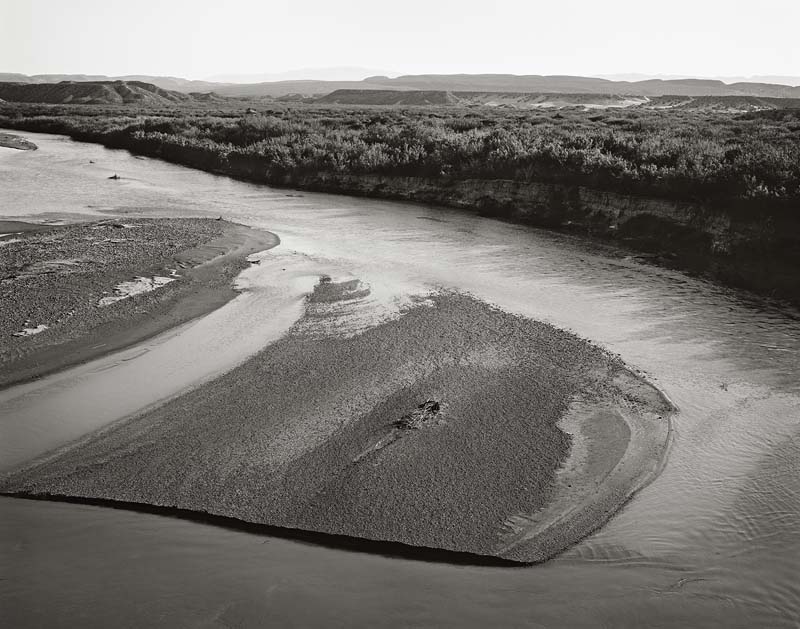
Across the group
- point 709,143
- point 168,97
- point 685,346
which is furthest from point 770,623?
point 168,97

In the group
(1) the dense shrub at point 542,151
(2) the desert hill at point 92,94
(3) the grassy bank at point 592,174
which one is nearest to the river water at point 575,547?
(3) the grassy bank at point 592,174

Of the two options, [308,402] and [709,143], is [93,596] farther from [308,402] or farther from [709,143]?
[709,143]

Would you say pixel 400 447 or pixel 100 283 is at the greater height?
pixel 100 283

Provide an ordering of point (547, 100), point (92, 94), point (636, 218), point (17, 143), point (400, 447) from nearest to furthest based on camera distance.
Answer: point (400, 447)
point (636, 218)
point (17, 143)
point (92, 94)
point (547, 100)

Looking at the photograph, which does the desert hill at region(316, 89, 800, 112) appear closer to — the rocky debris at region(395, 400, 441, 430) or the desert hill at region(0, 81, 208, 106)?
the desert hill at region(0, 81, 208, 106)

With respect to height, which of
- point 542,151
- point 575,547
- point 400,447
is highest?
point 542,151

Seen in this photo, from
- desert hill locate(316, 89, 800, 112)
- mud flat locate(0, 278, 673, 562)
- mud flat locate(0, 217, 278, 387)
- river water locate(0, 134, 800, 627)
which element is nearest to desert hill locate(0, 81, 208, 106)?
desert hill locate(316, 89, 800, 112)

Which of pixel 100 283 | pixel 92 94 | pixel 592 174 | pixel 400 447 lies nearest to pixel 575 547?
pixel 400 447

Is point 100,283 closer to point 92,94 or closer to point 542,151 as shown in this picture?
point 542,151
